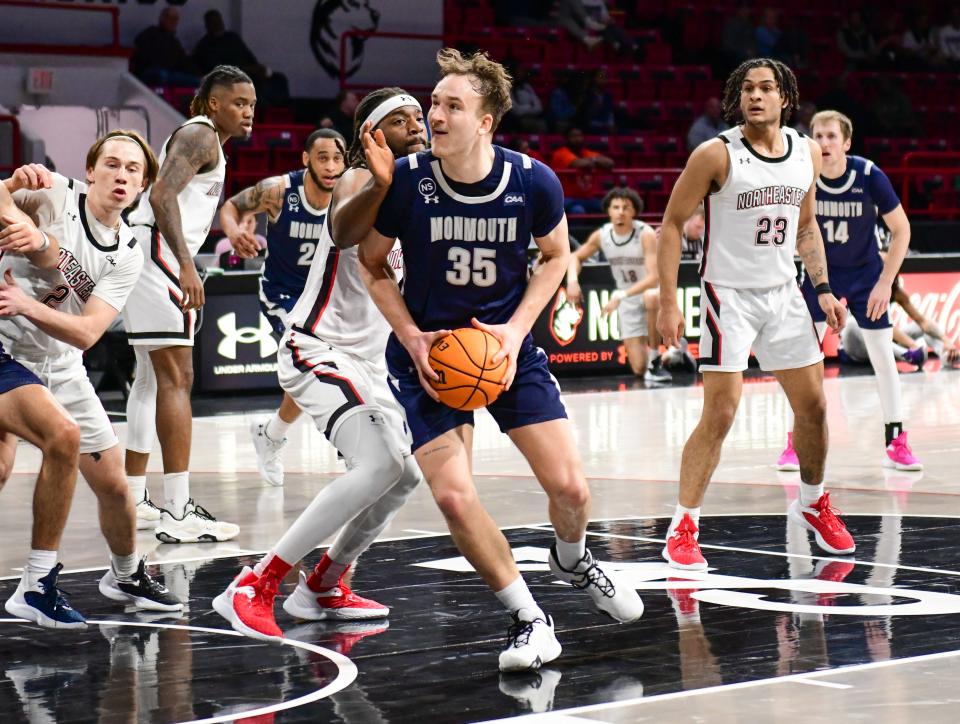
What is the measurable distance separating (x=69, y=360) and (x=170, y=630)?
110cm

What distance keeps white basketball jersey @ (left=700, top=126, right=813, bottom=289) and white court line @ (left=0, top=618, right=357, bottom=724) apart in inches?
105

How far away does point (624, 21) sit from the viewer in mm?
24375

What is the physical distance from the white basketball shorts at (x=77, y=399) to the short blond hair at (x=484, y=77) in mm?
1823

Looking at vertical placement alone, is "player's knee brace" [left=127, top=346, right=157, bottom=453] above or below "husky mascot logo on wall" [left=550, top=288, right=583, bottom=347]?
below

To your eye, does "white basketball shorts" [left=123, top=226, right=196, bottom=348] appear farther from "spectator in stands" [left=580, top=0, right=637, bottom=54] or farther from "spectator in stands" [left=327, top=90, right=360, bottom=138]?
"spectator in stands" [left=580, top=0, right=637, bottom=54]

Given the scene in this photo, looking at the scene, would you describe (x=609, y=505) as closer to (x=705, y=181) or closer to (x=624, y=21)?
(x=705, y=181)

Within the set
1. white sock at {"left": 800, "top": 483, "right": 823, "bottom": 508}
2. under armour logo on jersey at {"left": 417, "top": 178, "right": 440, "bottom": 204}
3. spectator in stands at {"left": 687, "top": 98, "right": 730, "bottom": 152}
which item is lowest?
white sock at {"left": 800, "top": 483, "right": 823, "bottom": 508}

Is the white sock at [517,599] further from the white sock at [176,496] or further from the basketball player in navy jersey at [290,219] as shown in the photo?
the basketball player in navy jersey at [290,219]

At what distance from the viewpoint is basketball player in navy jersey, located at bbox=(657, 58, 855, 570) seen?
23.0 feet

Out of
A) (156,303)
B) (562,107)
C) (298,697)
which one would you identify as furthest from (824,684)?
(562,107)

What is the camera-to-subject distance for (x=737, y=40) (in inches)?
934

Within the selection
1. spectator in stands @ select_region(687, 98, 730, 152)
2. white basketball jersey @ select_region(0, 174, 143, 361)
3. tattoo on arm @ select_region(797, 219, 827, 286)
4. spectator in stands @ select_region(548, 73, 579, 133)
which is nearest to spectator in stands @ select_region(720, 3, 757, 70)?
spectator in stands @ select_region(687, 98, 730, 152)

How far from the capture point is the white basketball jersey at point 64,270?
237 inches

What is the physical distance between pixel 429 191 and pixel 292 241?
Answer: 10.5 feet
